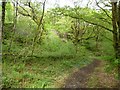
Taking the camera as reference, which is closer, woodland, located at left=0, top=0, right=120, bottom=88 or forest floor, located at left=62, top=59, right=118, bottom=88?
forest floor, located at left=62, top=59, right=118, bottom=88

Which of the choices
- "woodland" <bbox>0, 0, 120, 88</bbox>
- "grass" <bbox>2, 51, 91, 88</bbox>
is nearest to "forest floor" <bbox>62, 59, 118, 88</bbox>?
"woodland" <bbox>0, 0, 120, 88</bbox>

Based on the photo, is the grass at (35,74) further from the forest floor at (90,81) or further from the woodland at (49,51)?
the forest floor at (90,81)

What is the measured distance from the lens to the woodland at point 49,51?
337 inches

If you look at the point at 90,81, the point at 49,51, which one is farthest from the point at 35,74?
the point at 49,51

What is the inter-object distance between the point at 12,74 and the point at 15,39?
23.1 ft

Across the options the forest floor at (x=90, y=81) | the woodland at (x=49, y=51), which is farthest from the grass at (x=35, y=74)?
the forest floor at (x=90, y=81)

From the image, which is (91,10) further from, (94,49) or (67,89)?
(94,49)

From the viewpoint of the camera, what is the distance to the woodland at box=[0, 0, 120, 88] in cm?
855

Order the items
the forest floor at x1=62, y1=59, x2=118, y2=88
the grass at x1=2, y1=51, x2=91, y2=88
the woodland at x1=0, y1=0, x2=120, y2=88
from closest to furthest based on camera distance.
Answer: the grass at x1=2, y1=51, x2=91, y2=88
the forest floor at x1=62, y1=59, x2=118, y2=88
the woodland at x1=0, y1=0, x2=120, y2=88

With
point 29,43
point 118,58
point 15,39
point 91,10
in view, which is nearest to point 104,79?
point 118,58

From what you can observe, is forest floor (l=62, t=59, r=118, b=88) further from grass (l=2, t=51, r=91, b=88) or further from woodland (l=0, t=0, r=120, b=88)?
grass (l=2, t=51, r=91, b=88)

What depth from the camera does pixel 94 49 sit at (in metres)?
25.5

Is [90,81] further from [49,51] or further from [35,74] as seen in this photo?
[49,51]

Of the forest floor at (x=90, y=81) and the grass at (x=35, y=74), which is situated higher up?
the grass at (x=35, y=74)
